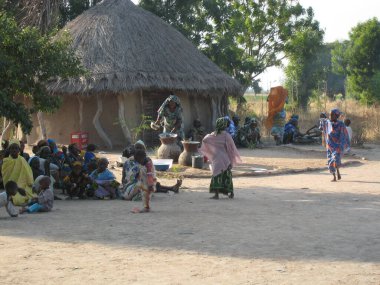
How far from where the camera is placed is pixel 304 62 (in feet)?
105

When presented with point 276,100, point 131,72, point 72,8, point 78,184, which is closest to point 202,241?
point 78,184

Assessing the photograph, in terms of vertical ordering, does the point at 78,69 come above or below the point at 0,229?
above

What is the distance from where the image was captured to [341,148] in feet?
38.7

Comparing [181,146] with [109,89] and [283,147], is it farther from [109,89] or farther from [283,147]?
[283,147]

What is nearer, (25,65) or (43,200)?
(43,200)

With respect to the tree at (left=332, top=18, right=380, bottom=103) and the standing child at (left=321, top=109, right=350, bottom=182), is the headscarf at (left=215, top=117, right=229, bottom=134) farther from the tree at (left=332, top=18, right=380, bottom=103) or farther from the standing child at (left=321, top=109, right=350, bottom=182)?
the tree at (left=332, top=18, right=380, bottom=103)

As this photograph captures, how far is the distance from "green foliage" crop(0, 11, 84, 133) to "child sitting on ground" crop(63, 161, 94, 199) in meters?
0.96

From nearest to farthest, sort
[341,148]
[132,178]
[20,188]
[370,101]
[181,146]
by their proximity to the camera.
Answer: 1. [20,188]
2. [132,178]
3. [341,148]
4. [181,146]
5. [370,101]

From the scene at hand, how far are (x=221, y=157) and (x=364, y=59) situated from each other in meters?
21.9

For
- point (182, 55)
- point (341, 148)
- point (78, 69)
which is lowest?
point (341, 148)

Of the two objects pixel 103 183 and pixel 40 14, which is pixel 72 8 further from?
pixel 103 183

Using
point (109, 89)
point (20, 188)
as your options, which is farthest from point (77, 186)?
point (109, 89)

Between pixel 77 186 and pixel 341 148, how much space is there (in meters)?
4.91

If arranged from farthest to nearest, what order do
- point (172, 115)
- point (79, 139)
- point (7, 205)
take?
point (79, 139) < point (172, 115) < point (7, 205)
